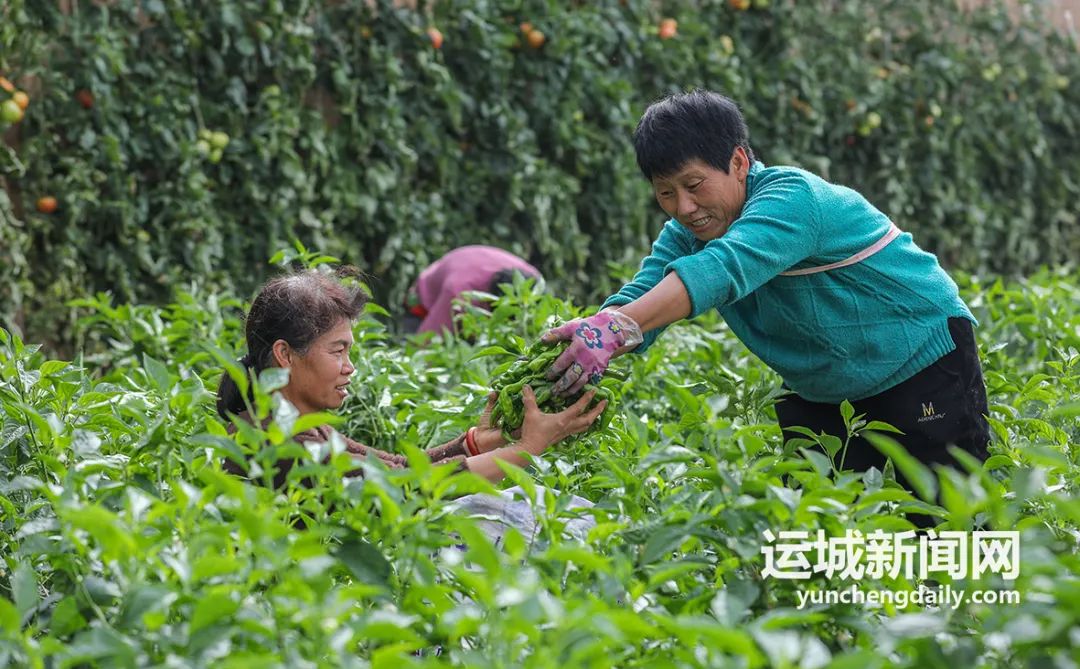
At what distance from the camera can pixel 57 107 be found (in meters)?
4.64

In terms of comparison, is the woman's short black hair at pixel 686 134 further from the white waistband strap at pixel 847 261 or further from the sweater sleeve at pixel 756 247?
the white waistband strap at pixel 847 261

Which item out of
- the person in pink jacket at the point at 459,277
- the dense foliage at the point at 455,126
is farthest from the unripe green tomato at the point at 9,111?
the person in pink jacket at the point at 459,277

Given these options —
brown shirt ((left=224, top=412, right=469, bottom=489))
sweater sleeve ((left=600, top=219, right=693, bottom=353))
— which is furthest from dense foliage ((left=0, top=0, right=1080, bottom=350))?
sweater sleeve ((left=600, top=219, right=693, bottom=353))

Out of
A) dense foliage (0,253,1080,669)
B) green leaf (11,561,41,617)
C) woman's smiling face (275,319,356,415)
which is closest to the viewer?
dense foliage (0,253,1080,669)

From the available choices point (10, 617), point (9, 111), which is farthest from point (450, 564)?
point (9, 111)

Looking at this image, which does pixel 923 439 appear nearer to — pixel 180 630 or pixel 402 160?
pixel 180 630

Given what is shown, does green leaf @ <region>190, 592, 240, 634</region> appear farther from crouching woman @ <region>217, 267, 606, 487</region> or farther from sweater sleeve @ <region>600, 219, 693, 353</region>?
sweater sleeve @ <region>600, 219, 693, 353</region>

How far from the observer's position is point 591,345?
7.13ft

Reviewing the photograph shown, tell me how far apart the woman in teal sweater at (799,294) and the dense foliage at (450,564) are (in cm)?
24

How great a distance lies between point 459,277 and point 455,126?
1.18 m

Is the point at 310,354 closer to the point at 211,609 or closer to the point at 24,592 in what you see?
the point at 24,592

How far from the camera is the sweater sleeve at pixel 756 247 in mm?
2141

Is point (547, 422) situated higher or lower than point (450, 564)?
lower

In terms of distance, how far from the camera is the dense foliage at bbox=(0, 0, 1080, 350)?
15.3 feet
